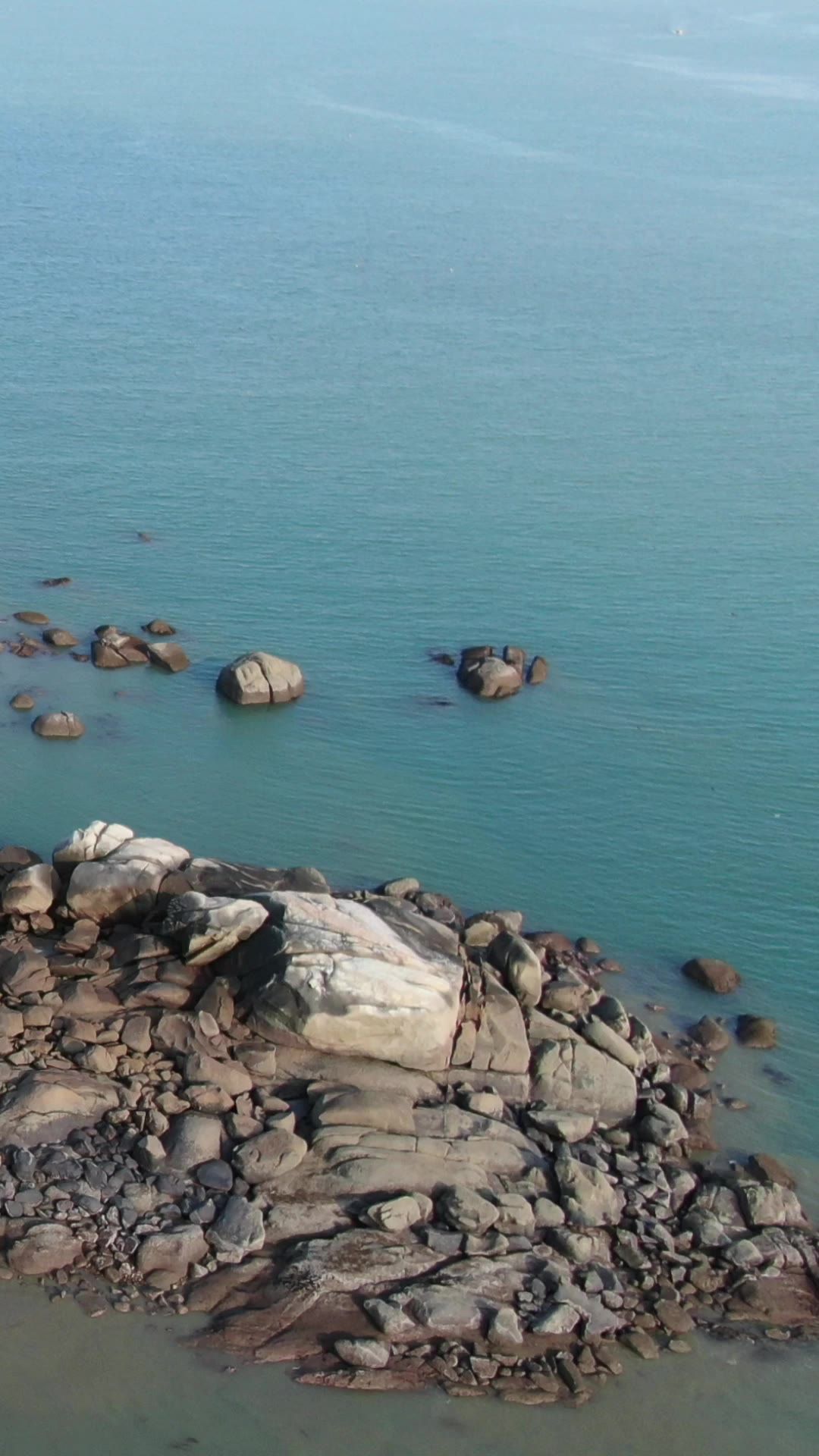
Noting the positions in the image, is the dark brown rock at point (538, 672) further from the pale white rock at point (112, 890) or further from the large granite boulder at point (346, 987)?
the large granite boulder at point (346, 987)

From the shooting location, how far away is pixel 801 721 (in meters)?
38.0

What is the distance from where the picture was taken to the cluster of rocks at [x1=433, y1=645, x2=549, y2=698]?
3788 centimetres

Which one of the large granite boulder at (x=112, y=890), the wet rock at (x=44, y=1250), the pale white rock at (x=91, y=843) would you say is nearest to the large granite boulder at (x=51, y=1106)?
the wet rock at (x=44, y=1250)

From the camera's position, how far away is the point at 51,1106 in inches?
847

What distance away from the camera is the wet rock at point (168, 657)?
38250 millimetres

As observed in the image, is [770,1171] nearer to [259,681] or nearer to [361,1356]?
[361,1356]

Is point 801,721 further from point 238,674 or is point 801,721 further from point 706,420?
point 706,420

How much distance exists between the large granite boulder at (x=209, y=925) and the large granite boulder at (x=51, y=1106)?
2690 millimetres

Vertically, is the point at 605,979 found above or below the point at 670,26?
below

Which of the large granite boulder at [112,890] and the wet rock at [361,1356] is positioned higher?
the large granite boulder at [112,890]

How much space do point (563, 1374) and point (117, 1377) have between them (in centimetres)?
541

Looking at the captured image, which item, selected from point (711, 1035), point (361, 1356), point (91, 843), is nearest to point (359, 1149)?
point (361, 1356)

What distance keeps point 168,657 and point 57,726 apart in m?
4.32

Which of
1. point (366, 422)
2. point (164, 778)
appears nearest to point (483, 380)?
point (366, 422)
